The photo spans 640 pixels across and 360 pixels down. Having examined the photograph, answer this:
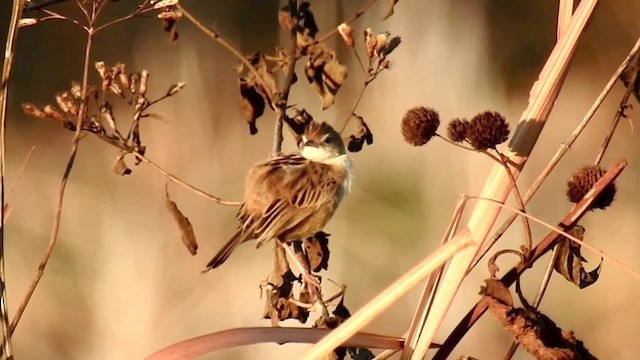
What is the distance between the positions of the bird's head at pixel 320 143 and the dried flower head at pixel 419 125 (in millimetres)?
143

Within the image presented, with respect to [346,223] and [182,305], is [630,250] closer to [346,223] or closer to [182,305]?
[346,223]

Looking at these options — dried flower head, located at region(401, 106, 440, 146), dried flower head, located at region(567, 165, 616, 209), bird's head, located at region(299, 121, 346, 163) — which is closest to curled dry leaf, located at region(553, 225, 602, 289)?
dried flower head, located at region(567, 165, 616, 209)

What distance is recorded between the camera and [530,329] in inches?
17.2

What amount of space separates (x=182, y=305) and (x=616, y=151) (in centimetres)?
68

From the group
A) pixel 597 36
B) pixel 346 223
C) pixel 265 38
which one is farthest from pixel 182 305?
pixel 597 36

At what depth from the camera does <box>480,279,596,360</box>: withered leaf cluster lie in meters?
0.43

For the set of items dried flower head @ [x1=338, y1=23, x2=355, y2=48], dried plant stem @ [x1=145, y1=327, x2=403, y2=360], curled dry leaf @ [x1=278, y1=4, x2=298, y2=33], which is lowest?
dried plant stem @ [x1=145, y1=327, x2=403, y2=360]

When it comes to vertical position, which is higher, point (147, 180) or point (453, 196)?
point (453, 196)

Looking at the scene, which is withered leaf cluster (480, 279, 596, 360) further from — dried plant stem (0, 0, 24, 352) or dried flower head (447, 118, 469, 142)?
dried plant stem (0, 0, 24, 352)

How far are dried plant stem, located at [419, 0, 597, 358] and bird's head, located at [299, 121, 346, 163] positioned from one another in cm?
19

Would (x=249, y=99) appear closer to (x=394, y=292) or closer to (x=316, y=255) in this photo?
(x=316, y=255)

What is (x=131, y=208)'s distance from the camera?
3.32 ft

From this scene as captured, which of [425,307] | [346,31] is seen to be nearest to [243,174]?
[346,31]

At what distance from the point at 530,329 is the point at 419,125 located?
0.55 ft
